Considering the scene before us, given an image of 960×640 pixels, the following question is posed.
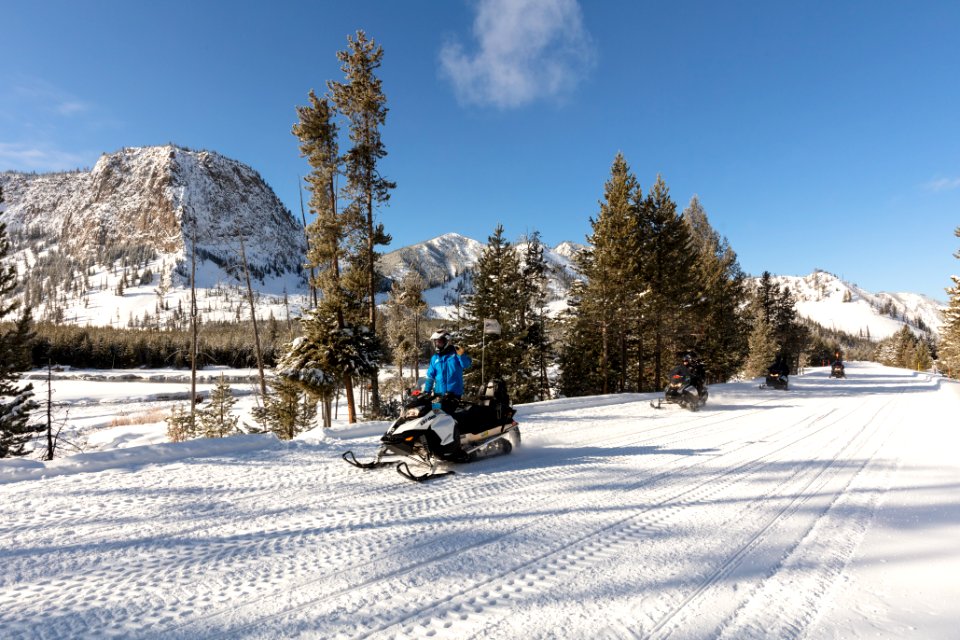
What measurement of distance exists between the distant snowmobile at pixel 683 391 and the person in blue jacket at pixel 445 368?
7795mm

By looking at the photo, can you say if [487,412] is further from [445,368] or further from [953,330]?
[953,330]

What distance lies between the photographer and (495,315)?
2184 centimetres

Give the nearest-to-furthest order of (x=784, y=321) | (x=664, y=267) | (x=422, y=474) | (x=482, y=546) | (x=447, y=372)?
(x=482, y=546)
(x=422, y=474)
(x=447, y=372)
(x=664, y=267)
(x=784, y=321)

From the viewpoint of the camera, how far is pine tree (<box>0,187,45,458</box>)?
1595cm

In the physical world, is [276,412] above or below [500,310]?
below

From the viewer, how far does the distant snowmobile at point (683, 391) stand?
12109mm

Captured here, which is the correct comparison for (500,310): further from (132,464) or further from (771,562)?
(771,562)

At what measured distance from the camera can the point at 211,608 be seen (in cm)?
258

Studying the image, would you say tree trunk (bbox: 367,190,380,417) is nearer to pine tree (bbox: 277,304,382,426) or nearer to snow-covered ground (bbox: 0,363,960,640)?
pine tree (bbox: 277,304,382,426)

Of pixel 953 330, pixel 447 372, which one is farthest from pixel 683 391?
pixel 953 330

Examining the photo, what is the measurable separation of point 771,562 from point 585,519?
146 cm

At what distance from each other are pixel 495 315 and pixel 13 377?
19.7 meters

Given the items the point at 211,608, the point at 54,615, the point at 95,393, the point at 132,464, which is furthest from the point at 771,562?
the point at 95,393

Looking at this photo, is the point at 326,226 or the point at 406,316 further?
the point at 406,316
